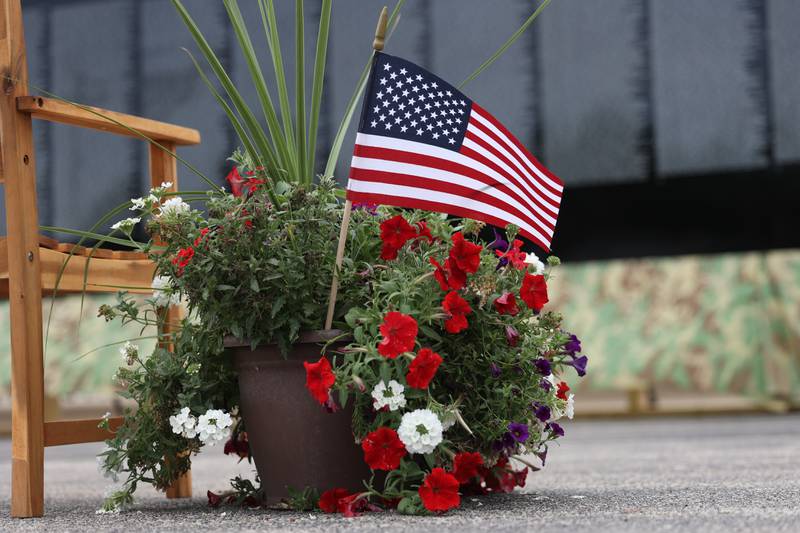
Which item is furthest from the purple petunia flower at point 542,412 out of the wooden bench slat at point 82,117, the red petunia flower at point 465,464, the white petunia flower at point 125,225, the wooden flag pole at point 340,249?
the wooden bench slat at point 82,117

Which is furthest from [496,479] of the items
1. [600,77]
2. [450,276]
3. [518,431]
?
[600,77]

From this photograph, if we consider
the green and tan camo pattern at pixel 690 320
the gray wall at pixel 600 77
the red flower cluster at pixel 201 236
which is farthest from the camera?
the green and tan camo pattern at pixel 690 320

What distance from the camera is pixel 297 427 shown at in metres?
1.79

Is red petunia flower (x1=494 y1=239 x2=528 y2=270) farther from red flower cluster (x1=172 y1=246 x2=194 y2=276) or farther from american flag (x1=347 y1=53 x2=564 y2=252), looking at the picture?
red flower cluster (x1=172 y1=246 x2=194 y2=276)

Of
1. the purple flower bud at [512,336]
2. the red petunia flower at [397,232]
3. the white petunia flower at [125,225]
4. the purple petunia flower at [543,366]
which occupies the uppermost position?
Result: the white petunia flower at [125,225]

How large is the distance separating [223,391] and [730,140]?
510 cm

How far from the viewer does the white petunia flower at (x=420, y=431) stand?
5.39ft

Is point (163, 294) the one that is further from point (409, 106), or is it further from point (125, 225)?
point (409, 106)

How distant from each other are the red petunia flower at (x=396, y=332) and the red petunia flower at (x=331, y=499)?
0.27 m

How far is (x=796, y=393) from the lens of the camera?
21.0 feet

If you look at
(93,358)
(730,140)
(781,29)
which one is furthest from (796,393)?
(93,358)

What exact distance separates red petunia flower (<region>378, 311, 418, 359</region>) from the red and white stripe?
24 centimetres

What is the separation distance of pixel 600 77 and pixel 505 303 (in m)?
4.95

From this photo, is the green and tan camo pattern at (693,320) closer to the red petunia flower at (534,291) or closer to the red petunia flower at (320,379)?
the red petunia flower at (534,291)
